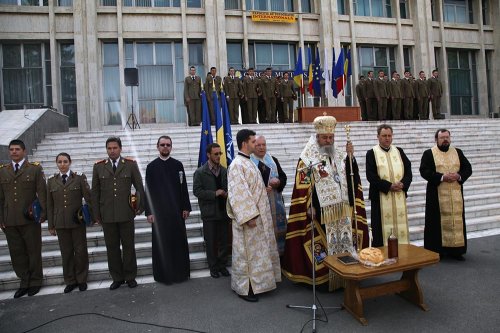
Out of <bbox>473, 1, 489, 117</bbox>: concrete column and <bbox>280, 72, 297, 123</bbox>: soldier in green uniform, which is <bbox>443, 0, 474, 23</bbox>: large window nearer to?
<bbox>473, 1, 489, 117</bbox>: concrete column

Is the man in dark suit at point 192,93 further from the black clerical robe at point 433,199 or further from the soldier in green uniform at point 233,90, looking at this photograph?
the black clerical robe at point 433,199

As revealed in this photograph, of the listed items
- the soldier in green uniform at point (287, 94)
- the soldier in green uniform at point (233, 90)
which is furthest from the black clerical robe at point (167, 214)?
the soldier in green uniform at point (287, 94)

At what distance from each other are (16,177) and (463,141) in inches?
477

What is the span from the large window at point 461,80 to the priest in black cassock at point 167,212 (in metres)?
20.5

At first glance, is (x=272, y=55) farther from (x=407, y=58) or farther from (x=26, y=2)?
(x=26, y=2)

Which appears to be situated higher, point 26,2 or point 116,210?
point 26,2

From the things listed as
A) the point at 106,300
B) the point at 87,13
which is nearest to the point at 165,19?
the point at 87,13

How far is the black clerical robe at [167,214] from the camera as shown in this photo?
4898mm

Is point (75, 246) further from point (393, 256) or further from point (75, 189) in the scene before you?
point (393, 256)

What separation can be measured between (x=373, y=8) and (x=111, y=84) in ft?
46.7

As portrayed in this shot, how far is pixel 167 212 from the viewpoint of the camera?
5.01 metres

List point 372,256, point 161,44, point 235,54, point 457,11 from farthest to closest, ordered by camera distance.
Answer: point 457,11 < point 235,54 < point 161,44 < point 372,256

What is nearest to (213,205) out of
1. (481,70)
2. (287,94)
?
(287,94)

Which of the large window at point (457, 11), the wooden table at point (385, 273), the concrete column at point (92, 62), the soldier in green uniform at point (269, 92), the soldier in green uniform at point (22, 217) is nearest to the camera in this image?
the wooden table at point (385, 273)
